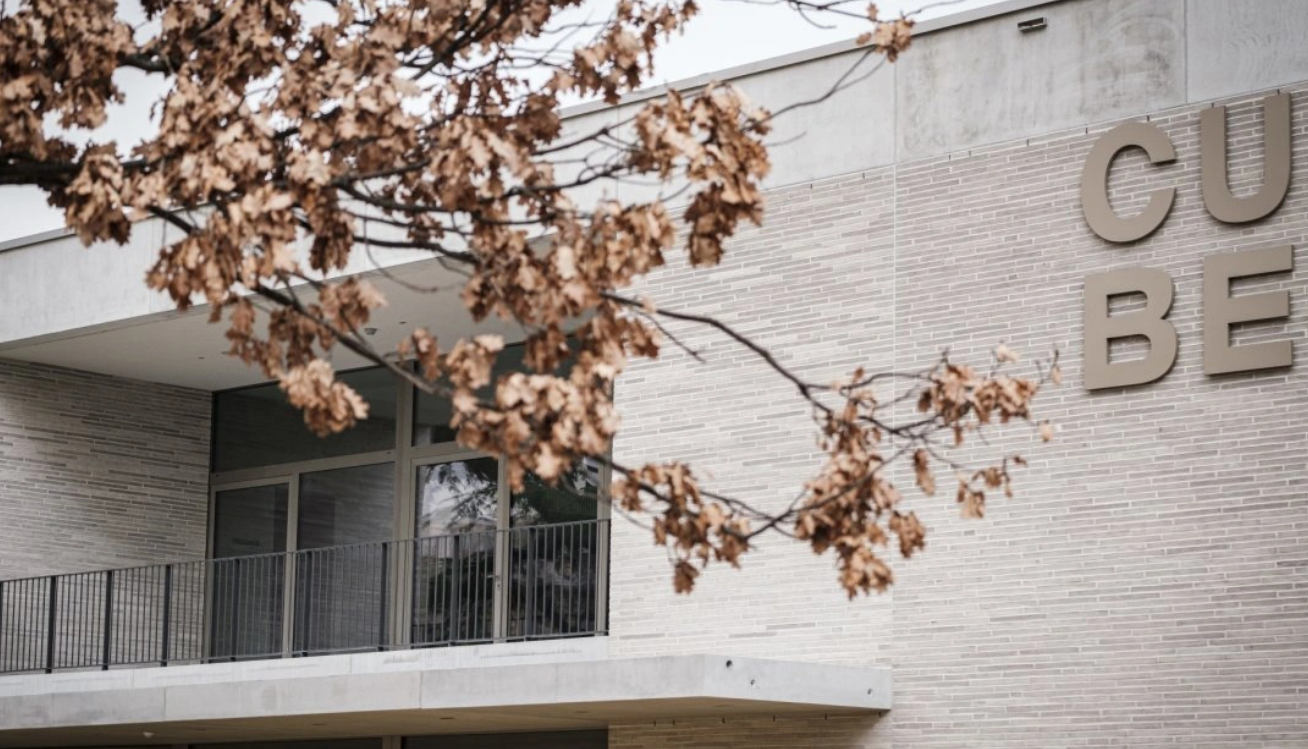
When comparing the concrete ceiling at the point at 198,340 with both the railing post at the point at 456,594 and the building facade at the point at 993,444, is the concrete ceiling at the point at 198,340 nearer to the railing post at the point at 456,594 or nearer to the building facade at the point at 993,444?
the building facade at the point at 993,444

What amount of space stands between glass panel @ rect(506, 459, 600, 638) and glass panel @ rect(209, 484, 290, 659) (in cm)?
413

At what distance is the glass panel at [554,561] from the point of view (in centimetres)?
1886

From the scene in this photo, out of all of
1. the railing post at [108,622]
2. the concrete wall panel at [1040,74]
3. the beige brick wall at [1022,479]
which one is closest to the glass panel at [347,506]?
the railing post at [108,622]

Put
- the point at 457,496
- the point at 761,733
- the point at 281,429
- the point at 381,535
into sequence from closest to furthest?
the point at 761,733
the point at 457,496
the point at 381,535
the point at 281,429

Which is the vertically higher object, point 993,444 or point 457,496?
point 457,496

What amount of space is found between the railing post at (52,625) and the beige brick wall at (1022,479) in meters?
7.86

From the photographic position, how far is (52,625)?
2177cm

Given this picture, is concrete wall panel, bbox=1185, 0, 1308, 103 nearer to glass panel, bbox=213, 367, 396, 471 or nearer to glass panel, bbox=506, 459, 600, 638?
glass panel, bbox=506, 459, 600, 638

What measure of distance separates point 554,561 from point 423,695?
413 centimetres

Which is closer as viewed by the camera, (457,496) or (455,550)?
(455,550)

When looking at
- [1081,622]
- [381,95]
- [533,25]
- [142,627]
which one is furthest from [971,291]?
[142,627]

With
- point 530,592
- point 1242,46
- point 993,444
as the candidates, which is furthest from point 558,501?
point 1242,46

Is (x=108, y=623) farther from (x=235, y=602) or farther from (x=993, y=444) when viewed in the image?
(x=993, y=444)

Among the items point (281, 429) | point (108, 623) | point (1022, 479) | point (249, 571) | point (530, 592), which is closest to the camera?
point (1022, 479)
